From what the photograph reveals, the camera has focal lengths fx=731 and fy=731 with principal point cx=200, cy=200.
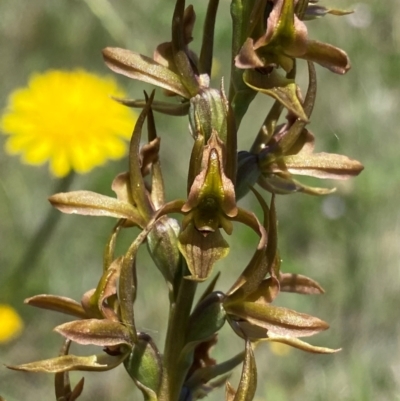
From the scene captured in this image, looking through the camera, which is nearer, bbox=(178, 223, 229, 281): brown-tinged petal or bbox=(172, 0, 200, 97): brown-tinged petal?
bbox=(178, 223, 229, 281): brown-tinged petal

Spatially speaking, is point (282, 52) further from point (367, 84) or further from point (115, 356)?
point (367, 84)

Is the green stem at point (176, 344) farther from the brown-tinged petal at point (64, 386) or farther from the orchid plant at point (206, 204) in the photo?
the brown-tinged petal at point (64, 386)

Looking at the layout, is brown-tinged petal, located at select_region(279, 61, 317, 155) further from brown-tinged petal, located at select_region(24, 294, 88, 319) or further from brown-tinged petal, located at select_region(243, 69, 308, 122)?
brown-tinged petal, located at select_region(24, 294, 88, 319)

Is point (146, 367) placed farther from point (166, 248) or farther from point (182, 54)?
point (182, 54)

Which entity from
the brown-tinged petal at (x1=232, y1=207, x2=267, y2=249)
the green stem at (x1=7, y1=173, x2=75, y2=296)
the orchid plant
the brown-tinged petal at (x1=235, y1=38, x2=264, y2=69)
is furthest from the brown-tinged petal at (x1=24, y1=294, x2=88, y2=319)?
the green stem at (x1=7, y1=173, x2=75, y2=296)

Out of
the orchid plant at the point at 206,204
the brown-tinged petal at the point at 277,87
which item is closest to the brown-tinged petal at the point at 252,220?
the orchid plant at the point at 206,204

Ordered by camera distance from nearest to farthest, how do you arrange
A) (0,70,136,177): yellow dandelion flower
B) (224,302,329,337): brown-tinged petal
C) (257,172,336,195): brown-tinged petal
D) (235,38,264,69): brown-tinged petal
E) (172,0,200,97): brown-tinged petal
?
(235,38,264,69): brown-tinged petal, (224,302,329,337): brown-tinged petal, (172,0,200,97): brown-tinged petal, (257,172,336,195): brown-tinged petal, (0,70,136,177): yellow dandelion flower
